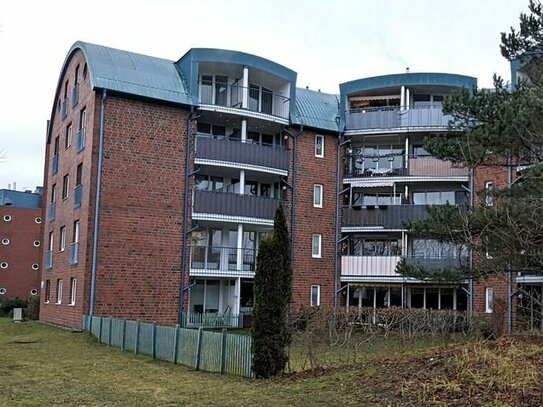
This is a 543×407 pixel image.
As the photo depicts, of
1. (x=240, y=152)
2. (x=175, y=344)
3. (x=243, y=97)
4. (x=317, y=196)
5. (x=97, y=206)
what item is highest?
(x=243, y=97)

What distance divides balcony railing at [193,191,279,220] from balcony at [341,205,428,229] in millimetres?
4317

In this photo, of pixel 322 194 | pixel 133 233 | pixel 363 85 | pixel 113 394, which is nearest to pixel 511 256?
pixel 113 394

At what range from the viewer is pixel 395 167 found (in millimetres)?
34312

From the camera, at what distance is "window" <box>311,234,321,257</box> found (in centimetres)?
3316

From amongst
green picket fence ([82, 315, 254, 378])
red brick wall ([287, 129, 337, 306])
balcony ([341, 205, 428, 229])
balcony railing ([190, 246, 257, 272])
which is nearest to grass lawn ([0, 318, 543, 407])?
green picket fence ([82, 315, 254, 378])

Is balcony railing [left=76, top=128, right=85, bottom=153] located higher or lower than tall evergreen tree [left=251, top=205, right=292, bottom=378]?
higher

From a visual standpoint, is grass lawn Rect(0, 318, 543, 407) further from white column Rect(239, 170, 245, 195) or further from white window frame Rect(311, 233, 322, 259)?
white window frame Rect(311, 233, 322, 259)

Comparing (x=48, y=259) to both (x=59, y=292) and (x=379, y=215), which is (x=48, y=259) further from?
(x=379, y=215)

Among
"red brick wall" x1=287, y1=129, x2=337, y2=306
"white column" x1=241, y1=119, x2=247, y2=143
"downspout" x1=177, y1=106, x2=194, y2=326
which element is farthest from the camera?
"red brick wall" x1=287, y1=129, x2=337, y2=306

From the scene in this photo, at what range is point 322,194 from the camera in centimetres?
3359

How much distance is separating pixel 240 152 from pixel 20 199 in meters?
45.5

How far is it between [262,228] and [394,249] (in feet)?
22.6

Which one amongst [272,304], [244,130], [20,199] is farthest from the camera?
[20,199]

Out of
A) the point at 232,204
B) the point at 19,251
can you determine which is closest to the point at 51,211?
the point at 232,204
